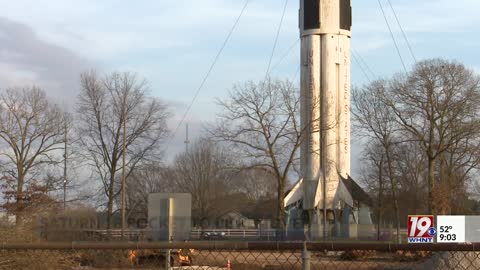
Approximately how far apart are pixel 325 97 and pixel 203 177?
3500 cm

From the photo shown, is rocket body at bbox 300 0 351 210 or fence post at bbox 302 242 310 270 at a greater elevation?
rocket body at bbox 300 0 351 210

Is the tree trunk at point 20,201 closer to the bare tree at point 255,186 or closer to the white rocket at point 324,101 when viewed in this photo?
the white rocket at point 324,101

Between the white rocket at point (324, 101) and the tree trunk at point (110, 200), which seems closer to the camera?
the white rocket at point (324, 101)

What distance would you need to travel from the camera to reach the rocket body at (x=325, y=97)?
36.1m

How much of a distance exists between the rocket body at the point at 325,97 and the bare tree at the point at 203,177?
103ft

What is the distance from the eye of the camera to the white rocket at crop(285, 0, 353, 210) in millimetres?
36094

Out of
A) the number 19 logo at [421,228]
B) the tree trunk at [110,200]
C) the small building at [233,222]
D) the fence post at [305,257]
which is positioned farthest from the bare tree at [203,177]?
the fence post at [305,257]

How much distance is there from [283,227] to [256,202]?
42506 millimetres

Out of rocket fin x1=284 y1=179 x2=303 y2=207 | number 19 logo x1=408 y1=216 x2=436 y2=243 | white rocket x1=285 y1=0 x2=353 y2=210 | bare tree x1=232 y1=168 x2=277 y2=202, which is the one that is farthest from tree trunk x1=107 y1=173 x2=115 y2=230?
bare tree x1=232 y1=168 x2=277 y2=202

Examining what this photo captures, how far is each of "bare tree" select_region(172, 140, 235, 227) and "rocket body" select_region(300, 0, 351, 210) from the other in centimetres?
3143

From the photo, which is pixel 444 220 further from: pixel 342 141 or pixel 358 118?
pixel 358 118

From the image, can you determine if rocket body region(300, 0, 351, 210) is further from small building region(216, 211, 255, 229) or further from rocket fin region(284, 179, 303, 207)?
small building region(216, 211, 255, 229)

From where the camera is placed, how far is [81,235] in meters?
29.2

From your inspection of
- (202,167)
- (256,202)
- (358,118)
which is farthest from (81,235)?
(256,202)
